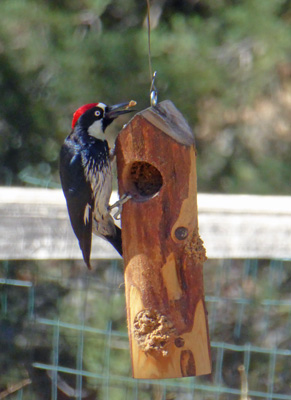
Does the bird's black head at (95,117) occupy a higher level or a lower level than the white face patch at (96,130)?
higher

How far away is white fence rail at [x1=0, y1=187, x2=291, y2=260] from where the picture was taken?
11.1 feet

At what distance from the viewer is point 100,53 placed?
5.21 metres

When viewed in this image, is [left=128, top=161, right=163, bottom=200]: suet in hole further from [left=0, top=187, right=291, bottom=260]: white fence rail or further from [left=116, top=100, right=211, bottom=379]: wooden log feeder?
[left=0, top=187, right=291, bottom=260]: white fence rail

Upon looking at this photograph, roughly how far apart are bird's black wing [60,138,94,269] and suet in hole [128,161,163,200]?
410 millimetres

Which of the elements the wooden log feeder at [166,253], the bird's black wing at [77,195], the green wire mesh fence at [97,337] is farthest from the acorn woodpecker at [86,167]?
the green wire mesh fence at [97,337]

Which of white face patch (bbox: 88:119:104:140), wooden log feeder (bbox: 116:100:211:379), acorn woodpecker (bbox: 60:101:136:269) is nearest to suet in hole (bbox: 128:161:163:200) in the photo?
wooden log feeder (bbox: 116:100:211:379)

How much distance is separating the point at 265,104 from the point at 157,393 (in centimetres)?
334

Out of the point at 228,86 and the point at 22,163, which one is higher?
the point at 228,86

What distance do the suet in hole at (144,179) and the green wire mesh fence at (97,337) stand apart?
4.14 feet

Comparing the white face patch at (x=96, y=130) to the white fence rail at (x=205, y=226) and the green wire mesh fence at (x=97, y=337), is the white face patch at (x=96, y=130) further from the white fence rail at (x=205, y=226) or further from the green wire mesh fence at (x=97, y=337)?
the green wire mesh fence at (x=97, y=337)

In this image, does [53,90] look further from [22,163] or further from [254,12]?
[254,12]

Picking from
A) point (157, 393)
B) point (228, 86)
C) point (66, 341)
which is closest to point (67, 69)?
point (228, 86)

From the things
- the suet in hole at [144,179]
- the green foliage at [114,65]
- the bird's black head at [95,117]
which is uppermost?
the green foliage at [114,65]

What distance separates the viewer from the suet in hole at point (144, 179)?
2592 millimetres
